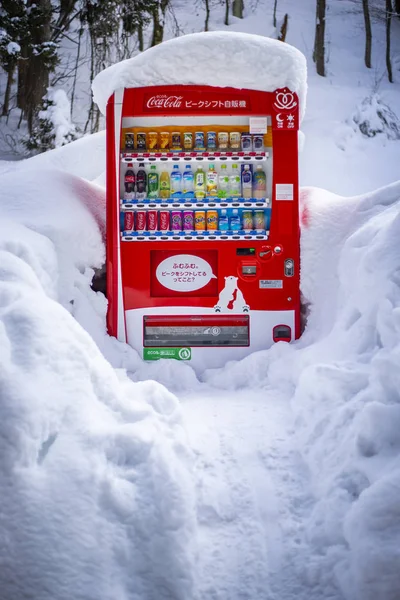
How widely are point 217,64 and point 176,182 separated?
94 centimetres

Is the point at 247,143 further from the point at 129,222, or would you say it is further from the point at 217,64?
the point at 129,222

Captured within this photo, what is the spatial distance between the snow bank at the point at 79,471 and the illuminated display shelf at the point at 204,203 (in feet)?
4.84

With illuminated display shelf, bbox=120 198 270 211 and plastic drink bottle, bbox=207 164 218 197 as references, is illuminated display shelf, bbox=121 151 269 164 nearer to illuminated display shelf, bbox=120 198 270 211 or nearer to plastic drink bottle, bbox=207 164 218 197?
plastic drink bottle, bbox=207 164 218 197

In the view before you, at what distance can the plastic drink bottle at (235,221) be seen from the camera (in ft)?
15.9

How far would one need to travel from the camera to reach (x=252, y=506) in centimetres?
284

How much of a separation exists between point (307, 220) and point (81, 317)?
2064 millimetres

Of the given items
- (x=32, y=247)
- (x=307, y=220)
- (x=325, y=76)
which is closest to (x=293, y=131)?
(x=307, y=220)

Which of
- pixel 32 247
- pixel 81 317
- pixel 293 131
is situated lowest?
pixel 81 317

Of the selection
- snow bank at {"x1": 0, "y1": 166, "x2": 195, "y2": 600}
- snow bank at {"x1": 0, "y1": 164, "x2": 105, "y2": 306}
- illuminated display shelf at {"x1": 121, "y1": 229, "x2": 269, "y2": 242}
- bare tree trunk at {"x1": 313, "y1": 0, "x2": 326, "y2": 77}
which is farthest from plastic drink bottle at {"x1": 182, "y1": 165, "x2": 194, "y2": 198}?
bare tree trunk at {"x1": 313, "y1": 0, "x2": 326, "y2": 77}

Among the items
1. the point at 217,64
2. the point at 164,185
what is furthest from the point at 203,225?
the point at 217,64

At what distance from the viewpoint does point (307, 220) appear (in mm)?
5195

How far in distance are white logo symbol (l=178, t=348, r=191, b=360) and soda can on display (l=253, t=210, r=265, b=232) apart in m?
1.11

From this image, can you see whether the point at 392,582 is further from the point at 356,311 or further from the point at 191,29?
the point at 191,29

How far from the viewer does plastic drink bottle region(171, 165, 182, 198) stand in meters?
4.80
